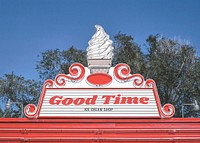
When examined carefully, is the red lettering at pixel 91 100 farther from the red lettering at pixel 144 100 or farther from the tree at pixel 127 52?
the tree at pixel 127 52

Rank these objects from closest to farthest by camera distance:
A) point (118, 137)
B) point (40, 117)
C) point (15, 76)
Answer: point (118, 137)
point (40, 117)
point (15, 76)

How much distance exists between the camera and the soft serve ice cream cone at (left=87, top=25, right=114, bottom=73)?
14391mm

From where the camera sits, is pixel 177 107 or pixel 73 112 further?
pixel 177 107

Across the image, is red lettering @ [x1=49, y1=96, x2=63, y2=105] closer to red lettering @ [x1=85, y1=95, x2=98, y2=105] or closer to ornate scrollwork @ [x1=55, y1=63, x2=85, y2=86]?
ornate scrollwork @ [x1=55, y1=63, x2=85, y2=86]

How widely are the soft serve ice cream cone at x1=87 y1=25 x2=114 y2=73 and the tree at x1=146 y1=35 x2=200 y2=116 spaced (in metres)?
14.8

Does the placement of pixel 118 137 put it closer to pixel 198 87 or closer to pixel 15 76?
pixel 198 87

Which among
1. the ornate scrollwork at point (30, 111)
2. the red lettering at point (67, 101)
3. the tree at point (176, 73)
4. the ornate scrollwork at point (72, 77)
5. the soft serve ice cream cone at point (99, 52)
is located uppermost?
the tree at point (176, 73)

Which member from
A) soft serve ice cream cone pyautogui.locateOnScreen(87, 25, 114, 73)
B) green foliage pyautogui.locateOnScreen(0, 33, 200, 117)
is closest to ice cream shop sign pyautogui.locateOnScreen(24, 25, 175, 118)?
soft serve ice cream cone pyautogui.locateOnScreen(87, 25, 114, 73)

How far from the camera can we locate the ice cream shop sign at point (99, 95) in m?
13.1

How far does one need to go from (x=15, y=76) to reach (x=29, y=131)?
20359mm

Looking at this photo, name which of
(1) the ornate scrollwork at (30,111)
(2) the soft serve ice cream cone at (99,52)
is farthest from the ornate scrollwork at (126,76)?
(1) the ornate scrollwork at (30,111)

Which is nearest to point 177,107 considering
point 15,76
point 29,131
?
point 15,76

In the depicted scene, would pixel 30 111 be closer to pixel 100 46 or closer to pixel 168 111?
pixel 100 46

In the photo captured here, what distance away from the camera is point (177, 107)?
29703 millimetres
